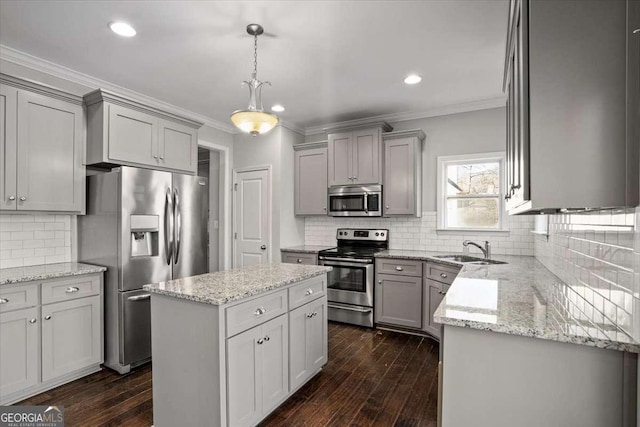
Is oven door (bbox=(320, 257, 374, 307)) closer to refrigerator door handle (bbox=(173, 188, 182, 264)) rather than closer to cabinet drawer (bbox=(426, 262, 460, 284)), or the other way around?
cabinet drawer (bbox=(426, 262, 460, 284))

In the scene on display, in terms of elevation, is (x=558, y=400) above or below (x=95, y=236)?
below

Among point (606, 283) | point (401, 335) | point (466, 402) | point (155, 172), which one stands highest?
point (155, 172)

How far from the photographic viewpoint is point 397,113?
4508mm

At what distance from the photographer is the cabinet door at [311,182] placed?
4797mm

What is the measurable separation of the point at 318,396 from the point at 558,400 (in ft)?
5.53

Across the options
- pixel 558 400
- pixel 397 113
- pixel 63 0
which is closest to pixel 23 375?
pixel 63 0

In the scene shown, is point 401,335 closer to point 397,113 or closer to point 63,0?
point 397,113

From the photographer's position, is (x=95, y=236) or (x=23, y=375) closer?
(x=23, y=375)

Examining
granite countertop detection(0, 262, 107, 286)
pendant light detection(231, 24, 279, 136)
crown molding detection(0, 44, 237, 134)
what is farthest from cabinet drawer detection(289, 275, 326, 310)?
crown molding detection(0, 44, 237, 134)

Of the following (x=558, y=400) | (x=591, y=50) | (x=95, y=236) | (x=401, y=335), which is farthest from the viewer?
(x=401, y=335)

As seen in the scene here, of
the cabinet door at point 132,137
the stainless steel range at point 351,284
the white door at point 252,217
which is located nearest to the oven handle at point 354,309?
the stainless steel range at point 351,284

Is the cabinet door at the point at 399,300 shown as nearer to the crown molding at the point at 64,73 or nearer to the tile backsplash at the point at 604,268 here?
the tile backsplash at the point at 604,268

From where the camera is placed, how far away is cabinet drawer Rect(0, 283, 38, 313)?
237cm

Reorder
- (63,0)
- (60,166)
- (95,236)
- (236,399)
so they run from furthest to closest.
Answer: (95,236), (60,166), (63,0), (236,399)
